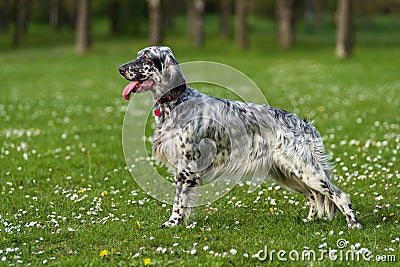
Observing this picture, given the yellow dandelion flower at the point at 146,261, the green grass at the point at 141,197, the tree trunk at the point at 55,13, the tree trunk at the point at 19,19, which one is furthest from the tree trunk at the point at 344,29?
the tree trunk at the point at 55,13

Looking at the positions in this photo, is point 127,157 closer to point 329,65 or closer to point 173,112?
point 173,112

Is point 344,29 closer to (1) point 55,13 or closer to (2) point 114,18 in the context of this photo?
(2) point 114,18

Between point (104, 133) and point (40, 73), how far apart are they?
68.9ft

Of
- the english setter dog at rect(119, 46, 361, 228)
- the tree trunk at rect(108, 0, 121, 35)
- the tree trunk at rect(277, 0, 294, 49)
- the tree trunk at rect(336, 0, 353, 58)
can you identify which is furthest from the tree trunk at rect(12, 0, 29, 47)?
the english setter dog at rect(119, 46, 361, 228)

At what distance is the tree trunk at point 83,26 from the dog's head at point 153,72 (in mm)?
36647

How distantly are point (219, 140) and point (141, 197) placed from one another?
7.10 ft

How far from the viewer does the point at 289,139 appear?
7.21 m

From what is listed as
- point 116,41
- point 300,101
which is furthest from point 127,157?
point 116,41

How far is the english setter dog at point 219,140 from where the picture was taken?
7.16 metres

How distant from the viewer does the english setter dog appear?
7.16 meters

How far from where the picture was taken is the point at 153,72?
7.15 m

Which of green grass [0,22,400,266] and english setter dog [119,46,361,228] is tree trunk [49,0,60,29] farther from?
english setter dog [119,46,361,228]

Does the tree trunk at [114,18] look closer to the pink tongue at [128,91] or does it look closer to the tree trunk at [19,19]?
the tree trunk at [19,19]

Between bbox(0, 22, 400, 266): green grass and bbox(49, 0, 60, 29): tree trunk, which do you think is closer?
bbox(0, 22, 400, 266): green grass
